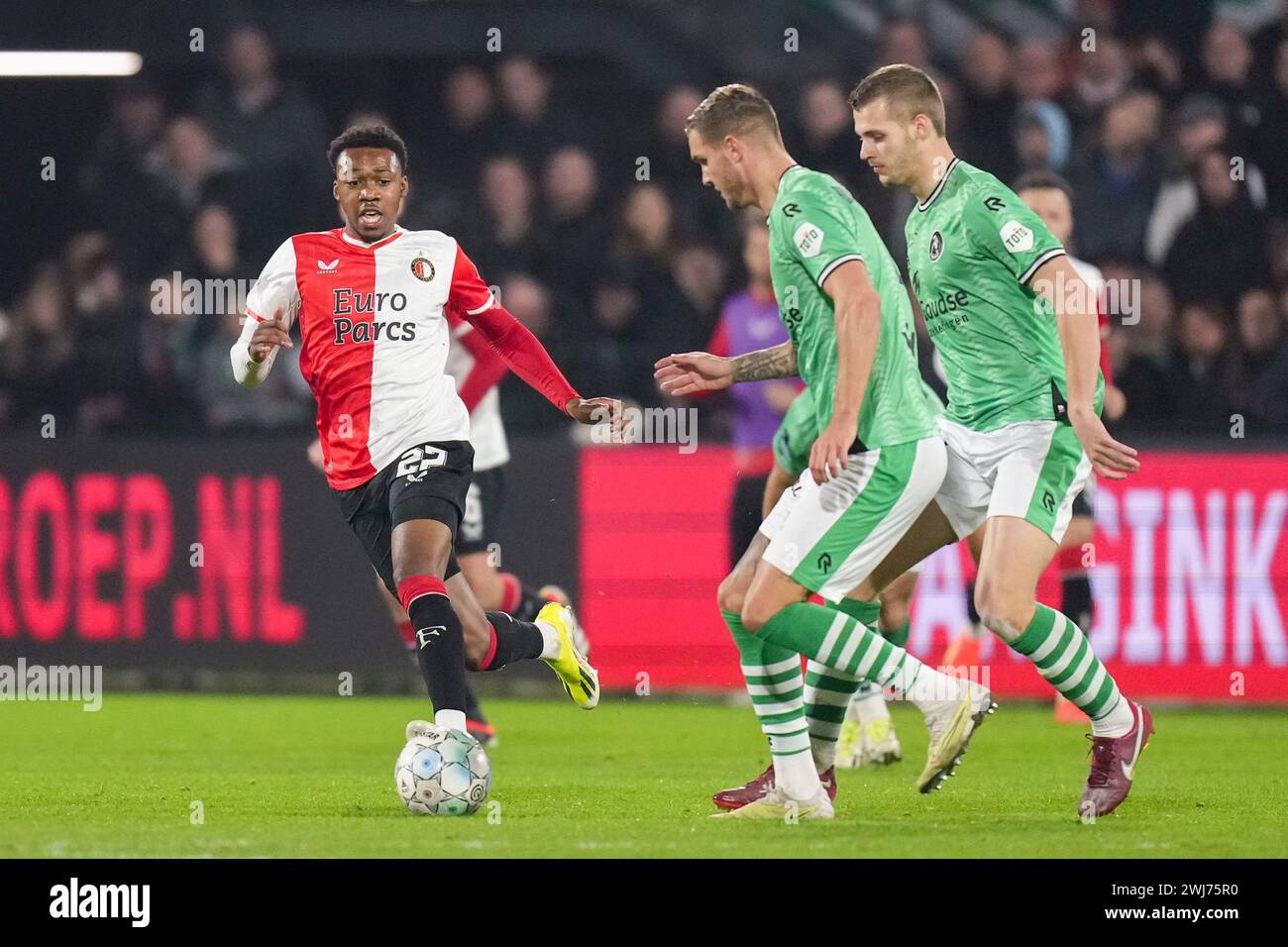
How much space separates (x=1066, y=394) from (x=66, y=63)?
10808mm

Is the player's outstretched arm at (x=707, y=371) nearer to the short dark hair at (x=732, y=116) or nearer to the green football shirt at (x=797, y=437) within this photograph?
the short dark hair at (x=732, y=116)

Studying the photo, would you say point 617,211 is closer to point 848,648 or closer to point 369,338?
point 369,338

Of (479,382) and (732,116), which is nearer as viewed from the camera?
(732,116)

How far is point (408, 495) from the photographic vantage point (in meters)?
6.63

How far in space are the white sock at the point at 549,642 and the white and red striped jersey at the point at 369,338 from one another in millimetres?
810

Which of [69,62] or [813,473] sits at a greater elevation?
[69,62]

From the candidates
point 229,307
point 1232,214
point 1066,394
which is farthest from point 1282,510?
point 229,307

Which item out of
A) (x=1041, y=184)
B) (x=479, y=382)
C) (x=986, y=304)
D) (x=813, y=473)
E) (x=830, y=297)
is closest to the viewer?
(x=813, y=473)

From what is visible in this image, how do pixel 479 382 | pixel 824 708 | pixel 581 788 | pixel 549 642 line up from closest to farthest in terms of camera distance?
pixel 824 708, pixel 581 788, pixel 549 642, pixel 479 382

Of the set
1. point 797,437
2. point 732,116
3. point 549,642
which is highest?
point 732,116

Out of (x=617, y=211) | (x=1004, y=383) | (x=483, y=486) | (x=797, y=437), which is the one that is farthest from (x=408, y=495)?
(x=617, y=211)

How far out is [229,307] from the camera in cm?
1302

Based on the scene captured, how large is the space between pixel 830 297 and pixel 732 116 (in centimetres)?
61
